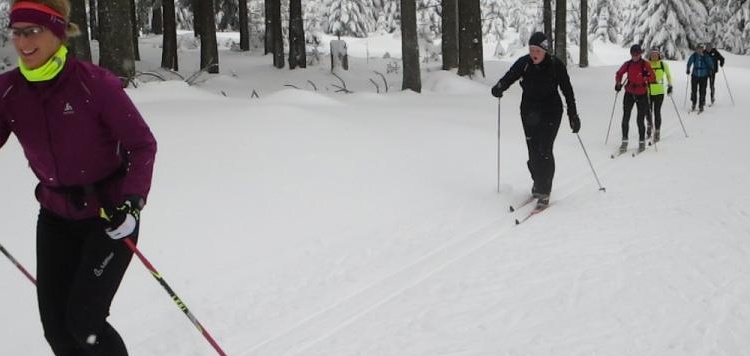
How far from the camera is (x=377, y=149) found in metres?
9.84

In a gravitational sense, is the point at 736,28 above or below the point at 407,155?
above

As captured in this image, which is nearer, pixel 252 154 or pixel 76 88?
pixel 76 88

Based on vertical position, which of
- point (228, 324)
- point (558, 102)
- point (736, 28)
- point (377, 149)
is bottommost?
point (228, 324)

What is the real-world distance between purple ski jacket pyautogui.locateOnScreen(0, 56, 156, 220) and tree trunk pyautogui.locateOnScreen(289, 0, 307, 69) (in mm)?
19512

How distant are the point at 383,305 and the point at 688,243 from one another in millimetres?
3349

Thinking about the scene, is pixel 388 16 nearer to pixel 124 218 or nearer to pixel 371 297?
pixel 371 297

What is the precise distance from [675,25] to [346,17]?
1059 inches

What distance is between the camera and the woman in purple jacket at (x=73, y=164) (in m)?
2.74

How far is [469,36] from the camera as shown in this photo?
59.5 feet

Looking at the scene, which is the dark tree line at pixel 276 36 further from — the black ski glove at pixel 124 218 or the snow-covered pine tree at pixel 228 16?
the black ski glove at pixel 124 218

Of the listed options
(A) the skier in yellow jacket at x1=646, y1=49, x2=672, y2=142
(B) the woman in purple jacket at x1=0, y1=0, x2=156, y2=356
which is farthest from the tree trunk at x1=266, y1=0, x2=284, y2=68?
(B) the woman in purple jacket at x1=0, y1=0, x2=156, y2=356

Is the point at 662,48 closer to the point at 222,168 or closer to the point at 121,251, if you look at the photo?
the point at 222,168

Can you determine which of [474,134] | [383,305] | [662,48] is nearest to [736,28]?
[662,48]

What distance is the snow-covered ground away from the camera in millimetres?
4496
